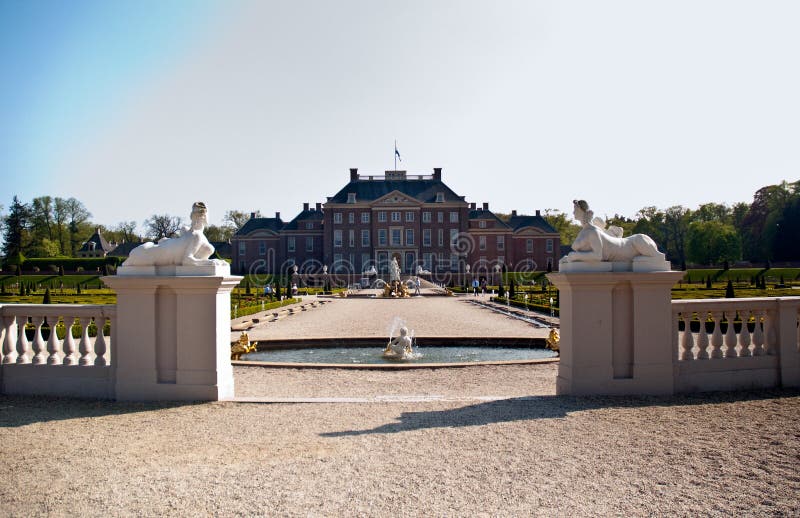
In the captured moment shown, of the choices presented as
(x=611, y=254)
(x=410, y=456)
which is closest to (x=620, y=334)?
(x=611, y=254)

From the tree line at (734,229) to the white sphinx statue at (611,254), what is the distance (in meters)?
48.2

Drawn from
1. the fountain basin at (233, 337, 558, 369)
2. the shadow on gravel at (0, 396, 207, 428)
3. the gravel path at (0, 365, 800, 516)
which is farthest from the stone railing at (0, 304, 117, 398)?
the fountain basin at (233, 337, 558, 369)

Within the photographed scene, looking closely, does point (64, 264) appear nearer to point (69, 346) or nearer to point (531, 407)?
point (69, 346)

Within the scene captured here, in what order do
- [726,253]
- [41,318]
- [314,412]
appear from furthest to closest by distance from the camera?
[726,253] → [41,318] → [314,412]

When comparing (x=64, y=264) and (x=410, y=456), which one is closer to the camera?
(x=410, y=456)

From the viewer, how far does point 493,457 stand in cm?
428

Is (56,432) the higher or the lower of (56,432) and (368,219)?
the lower

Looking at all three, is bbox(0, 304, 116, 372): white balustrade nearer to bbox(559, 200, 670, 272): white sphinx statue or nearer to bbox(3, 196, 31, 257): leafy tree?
bbox(559, 200, 670, 272): white sphinx statue

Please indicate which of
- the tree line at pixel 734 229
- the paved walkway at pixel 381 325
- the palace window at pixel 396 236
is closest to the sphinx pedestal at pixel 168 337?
the paved walkway at pixel 381 325

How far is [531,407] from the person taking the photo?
580 centimetres

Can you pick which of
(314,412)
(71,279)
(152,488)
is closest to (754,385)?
(314,412)

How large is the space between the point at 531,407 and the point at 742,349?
281 cm

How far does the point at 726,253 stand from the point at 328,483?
72.8 metres

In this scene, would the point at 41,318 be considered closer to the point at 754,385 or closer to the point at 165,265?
the point at 165,265
